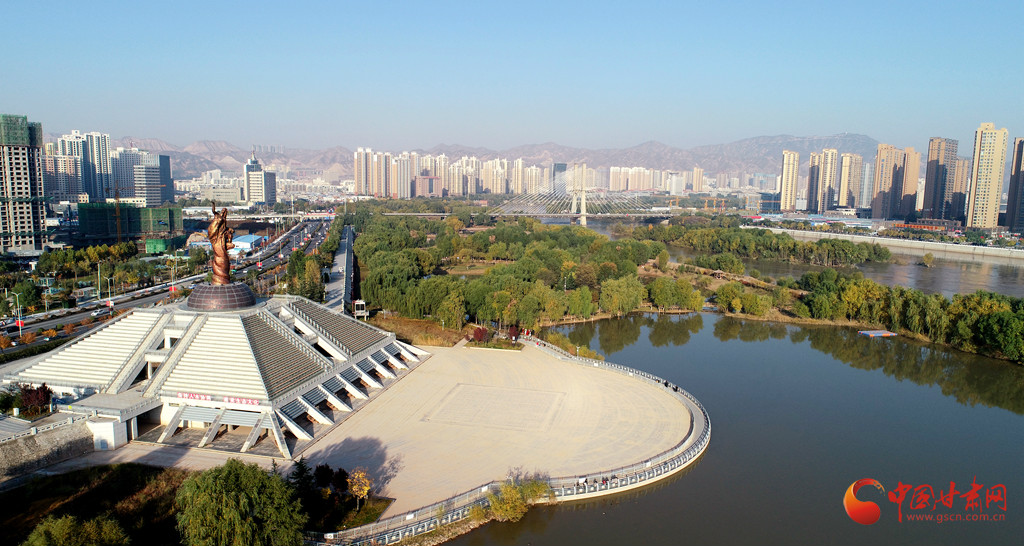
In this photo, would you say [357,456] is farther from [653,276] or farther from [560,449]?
[653,276]

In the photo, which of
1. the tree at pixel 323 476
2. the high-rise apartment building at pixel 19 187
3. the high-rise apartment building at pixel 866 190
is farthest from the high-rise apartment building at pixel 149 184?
the high-rise apartment building at pixel 866 190

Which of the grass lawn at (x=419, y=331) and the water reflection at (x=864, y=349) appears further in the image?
the grass lawn at (x=419, y=331)

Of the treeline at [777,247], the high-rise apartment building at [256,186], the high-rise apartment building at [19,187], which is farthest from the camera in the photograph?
the high-rise apartment building at [256,186]

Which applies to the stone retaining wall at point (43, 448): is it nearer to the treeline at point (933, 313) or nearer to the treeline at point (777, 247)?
the treeline at point (933, 313)

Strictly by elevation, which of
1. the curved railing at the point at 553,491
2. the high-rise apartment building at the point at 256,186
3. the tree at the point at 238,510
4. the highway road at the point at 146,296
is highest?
the high-rise apartment building at the point at 256,186

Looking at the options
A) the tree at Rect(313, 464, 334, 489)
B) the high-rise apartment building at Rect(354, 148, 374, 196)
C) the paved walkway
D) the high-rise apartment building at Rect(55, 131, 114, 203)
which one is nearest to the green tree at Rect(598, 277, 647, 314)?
the paved walkway

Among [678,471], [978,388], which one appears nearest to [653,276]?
[978,388]

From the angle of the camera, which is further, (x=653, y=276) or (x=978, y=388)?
(x=653, y=276)
